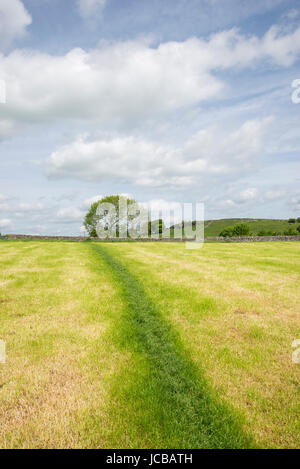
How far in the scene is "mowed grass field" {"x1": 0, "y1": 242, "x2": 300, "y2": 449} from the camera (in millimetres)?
3949

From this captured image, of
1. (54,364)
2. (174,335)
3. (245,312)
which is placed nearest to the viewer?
(54,364)

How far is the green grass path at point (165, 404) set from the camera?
3.83 metres

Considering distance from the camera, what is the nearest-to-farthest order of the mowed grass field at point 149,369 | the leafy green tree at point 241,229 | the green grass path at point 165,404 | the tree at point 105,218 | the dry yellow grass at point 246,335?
the green grass path at point 165,404 < the mowed grass field at point 149,369 < the dry yellow grass at point 246,335 < the tree at point 105,218 < the leafy green tree at point 241,229

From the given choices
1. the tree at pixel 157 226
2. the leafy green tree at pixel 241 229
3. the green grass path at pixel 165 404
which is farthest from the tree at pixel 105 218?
the green grass path at pixel 165 404

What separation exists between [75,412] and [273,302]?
830cm

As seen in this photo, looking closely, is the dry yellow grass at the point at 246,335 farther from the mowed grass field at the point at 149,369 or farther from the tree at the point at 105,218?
the tree at the point at 105,218

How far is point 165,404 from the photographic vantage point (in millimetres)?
4543

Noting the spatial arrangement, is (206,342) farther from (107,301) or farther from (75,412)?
(107,301)

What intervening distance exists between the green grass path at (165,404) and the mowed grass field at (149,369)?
0.7 inches

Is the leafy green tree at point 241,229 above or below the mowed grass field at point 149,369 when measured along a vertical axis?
above
